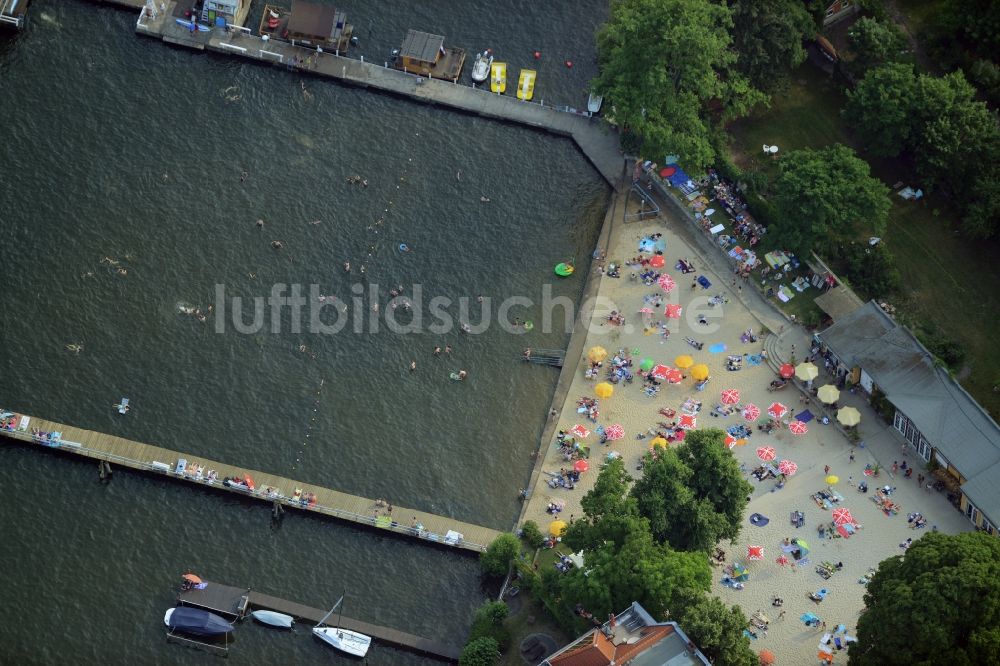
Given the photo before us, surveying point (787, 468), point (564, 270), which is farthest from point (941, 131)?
point (564, 270)

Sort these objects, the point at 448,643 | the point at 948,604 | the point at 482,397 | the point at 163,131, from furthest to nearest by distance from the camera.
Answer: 1. the point at 163,131
2. the point at 482,397
3. the point at 448,643
4. the point at 948,604

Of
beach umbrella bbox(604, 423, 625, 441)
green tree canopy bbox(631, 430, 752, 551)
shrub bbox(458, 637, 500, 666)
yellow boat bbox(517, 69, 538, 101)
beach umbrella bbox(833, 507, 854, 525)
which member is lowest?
shrub bbox(458, 637, 500, 666)

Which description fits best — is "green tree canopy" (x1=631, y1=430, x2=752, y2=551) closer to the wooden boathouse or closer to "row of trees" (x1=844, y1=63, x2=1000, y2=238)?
"row of trees" (x1=844, y1=63, x2=1000, y2=238)

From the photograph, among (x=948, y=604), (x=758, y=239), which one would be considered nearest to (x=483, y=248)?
(x=758, y=239)

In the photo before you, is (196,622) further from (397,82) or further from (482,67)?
(482,67)

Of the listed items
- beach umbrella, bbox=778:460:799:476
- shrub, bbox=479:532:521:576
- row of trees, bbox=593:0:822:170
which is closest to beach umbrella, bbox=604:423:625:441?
shrub, bbox=479:532:521:576

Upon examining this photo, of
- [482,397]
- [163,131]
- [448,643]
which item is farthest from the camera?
[163,131]

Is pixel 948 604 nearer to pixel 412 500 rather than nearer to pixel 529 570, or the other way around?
pixel 529 570
